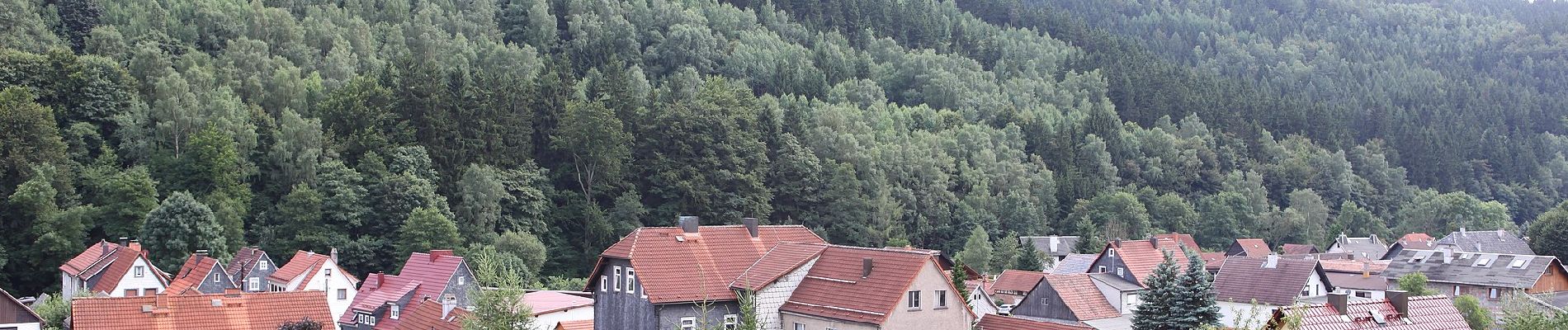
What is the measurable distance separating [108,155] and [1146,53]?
11454cm

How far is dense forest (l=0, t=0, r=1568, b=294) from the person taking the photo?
237 ft

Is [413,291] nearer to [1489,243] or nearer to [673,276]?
[673,276]

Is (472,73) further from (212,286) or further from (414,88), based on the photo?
(212,286)

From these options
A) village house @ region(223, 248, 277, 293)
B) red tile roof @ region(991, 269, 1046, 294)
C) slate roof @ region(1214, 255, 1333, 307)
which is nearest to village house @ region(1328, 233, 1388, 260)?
red tile roof @ region(991, 269, 1046, 294)

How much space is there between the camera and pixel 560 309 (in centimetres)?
4800

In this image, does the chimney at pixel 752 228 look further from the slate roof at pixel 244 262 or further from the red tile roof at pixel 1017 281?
the slate roof at pixel 244 262

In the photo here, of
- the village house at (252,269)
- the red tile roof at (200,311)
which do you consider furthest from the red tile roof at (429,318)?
the village house at (252,269)

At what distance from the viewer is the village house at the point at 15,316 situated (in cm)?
4625

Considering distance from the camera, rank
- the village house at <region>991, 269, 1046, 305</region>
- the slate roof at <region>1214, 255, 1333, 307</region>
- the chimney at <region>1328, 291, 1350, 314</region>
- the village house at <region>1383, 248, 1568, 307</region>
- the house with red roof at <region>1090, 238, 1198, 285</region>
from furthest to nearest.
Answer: the village house at <region>991, 269, 1046, 305</region>
the village house at <region>1383, 248, 1568, 307</region>
the house with red roof at <region>1090, 238, 1198, 285</region>
the slate roof at <region>1214, 255, 1333, 307</region>
the chimney at <region>1328, 291, 1350, 314</region>

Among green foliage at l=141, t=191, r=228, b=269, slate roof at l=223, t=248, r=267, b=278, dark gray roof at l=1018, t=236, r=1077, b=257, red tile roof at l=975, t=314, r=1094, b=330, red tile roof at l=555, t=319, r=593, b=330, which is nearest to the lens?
red tile roof at l=975, t=314, r=1094, b=330

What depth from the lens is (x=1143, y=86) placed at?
146000mm

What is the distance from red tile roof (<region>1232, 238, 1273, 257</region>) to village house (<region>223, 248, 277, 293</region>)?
62473 millimetres

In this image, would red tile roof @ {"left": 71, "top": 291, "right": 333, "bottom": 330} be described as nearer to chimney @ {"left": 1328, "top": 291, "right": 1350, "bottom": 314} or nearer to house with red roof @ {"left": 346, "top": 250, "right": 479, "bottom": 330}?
house with red roof @ {"left": 346, "top": 250, "right": 479, "bottom": 330}

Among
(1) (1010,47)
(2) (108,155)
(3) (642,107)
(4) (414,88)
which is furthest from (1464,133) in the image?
(2) (108,155)
